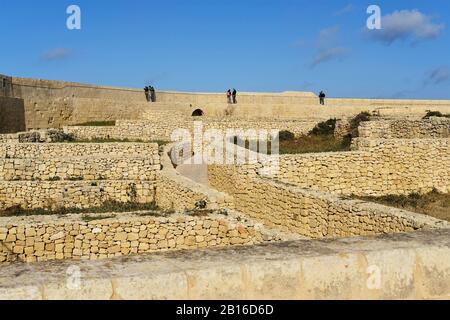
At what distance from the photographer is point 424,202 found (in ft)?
37.2

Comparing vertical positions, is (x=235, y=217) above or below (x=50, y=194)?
above

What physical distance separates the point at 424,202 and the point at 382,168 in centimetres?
170

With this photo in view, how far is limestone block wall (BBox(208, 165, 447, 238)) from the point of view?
708 cm

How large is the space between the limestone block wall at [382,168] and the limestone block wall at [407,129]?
8.68 ft

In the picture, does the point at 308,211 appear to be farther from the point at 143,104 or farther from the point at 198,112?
the point at 198,112

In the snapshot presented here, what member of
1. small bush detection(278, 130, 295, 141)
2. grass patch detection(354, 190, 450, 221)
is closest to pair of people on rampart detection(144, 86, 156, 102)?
small bush detection(278, 130, 295, 141)

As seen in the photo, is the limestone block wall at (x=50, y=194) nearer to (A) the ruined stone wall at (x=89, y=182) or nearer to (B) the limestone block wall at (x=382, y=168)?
(A) the ruined stone wall at (x=89, y=182)

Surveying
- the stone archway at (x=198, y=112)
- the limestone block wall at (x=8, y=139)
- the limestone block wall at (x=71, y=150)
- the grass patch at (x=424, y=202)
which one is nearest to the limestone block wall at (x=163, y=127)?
the limestone block wall at (x=8, y=139)

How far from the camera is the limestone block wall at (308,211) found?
708 centimetres

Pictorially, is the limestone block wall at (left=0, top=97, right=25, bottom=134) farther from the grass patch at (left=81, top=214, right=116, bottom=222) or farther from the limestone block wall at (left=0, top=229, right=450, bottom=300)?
the limestone block wall at (left=0, top=229, right=450, bottom=300)

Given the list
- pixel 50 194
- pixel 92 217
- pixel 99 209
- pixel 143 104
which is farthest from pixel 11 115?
pixel 92 217

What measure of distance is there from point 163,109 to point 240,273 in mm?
26261

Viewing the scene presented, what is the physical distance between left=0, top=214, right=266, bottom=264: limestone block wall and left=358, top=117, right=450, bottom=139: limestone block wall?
8662 millimetres

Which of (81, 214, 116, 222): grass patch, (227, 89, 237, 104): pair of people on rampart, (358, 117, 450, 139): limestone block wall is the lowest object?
(81, 214, 116, 222): grass patch
